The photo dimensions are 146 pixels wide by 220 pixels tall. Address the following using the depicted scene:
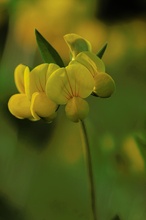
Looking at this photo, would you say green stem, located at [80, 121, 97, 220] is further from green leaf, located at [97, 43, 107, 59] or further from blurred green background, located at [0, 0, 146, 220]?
green leaf, located at [97, 43, 107, 59]

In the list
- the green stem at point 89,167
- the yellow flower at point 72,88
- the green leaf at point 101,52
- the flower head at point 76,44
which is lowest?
the green stem at point 89,167

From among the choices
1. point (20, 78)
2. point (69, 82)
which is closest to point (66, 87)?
point (69, 82)

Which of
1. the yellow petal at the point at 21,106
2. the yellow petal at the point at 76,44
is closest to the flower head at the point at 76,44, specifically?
the yellow petal at the point at 76,44

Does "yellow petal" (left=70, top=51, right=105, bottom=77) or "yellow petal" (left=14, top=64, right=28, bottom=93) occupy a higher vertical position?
"yellow petal" (left=70, top=51, right=105, bottom=77)

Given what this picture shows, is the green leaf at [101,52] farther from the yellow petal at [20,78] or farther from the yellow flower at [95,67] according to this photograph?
the yellow petal at [20,78]

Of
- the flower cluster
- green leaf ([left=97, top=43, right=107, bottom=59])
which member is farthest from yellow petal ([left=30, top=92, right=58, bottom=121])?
green leaf ([left=97, top=43, right=107, bottom=59])

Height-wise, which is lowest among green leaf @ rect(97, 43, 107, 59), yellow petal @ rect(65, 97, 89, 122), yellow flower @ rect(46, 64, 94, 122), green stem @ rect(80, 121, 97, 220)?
green stem @ rect(80, 121, 97, 220)
